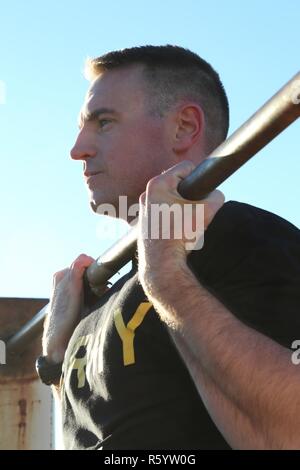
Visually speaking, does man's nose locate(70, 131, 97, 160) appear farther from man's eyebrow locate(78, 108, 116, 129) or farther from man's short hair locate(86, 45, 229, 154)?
man's short hair locate(86, 45, 229, 154)

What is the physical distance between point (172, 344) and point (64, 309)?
865 millimetres

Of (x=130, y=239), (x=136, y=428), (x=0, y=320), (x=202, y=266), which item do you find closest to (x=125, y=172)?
(x=130, y=239)

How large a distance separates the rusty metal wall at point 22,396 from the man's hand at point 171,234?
146cm

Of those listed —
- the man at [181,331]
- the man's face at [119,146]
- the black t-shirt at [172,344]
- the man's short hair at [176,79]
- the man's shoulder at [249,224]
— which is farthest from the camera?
the man's short hair at [176,79]

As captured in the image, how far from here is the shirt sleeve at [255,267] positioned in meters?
1.79

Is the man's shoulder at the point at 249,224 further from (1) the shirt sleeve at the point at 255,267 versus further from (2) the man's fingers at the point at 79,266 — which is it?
(2) the man's fingers at the point at 79,266

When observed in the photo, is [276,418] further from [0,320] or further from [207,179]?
[0,320]

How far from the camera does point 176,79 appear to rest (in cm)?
279

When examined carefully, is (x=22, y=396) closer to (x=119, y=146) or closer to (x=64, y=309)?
(x=64, y=309)

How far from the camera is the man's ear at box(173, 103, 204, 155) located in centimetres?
261

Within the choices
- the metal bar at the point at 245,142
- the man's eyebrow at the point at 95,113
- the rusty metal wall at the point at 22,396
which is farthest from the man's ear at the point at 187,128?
the rusty metal wall at the point at 22,396

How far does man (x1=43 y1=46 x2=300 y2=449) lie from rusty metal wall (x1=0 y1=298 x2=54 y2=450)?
83 cm
